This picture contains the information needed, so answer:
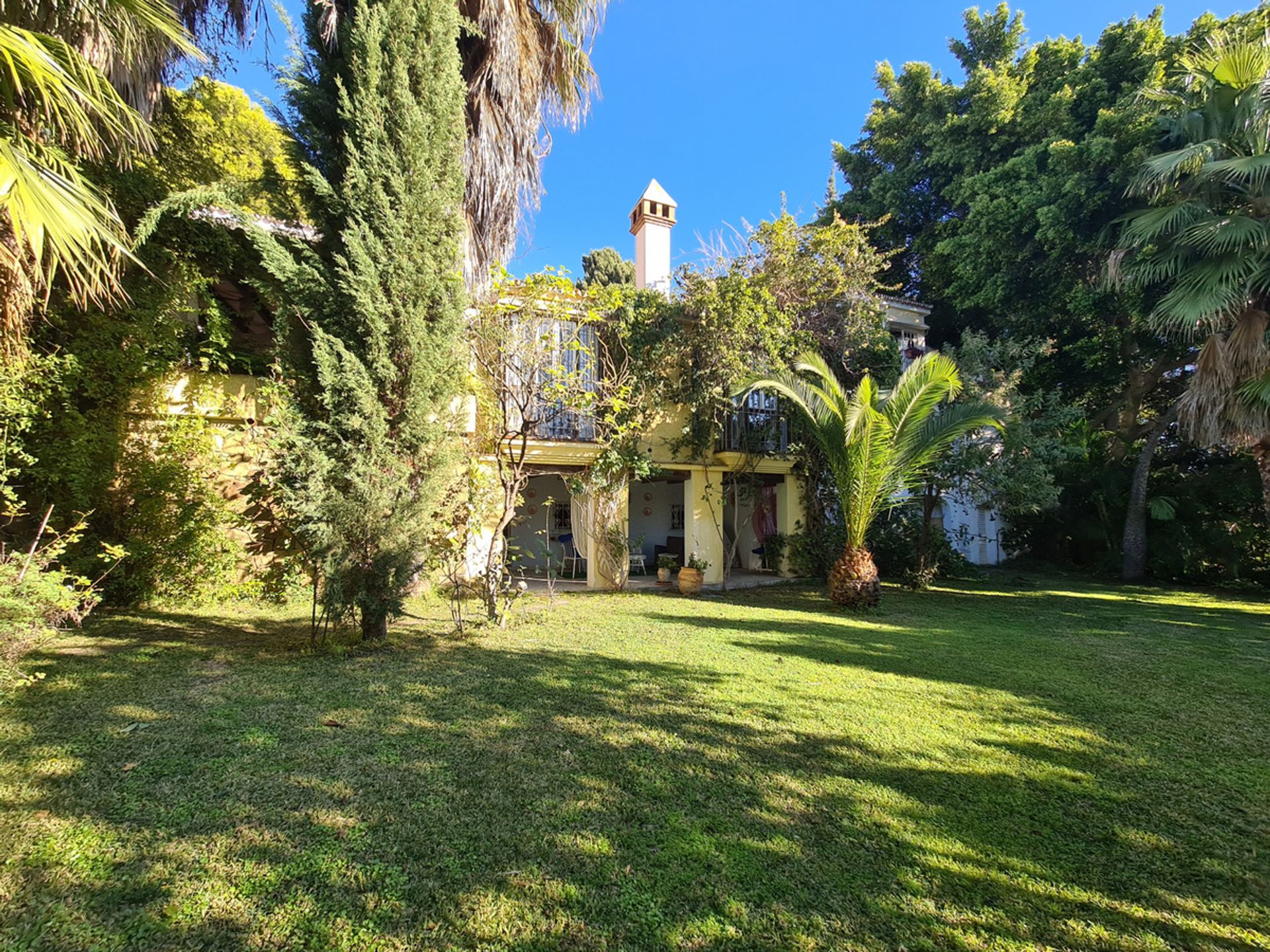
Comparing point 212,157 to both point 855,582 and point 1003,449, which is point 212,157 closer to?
point 855,582

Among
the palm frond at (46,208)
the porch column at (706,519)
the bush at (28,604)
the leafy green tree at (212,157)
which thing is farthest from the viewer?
the porch column at (706,519)

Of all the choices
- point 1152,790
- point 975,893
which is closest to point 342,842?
point 975,893

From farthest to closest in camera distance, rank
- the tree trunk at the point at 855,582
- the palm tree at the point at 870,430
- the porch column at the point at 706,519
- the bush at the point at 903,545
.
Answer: the bush at the point at 903,545, the porch column at the point at 706,519, the tree trunk at the point at 855,582, the palm tree at the point at 870,430

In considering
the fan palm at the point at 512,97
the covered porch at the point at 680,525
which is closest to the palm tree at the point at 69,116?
the fan palm at the point at 512,97

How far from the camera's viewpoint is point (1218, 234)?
8.54 metres

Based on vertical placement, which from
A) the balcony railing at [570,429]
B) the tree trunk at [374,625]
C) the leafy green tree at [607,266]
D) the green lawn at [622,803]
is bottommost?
the green lawn at [622,803]

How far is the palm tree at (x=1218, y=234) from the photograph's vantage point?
8352 mm

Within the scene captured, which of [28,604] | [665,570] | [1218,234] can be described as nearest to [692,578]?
[665,570]

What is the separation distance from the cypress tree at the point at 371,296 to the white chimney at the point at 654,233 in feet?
26.0

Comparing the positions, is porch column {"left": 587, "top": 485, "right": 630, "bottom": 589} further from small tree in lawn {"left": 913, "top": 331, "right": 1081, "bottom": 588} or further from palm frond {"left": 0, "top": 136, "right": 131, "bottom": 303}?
palm frond {"left": 0, "top": 136, "right": 131, "bottom": 303}

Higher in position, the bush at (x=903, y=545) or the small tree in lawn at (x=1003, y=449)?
the small tree in lawn at (x=1003, y=449)

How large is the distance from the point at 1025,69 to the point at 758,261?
12.3 m

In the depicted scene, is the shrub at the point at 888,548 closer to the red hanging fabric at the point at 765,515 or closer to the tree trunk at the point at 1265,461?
the red hanging fabric at the point at 765,515

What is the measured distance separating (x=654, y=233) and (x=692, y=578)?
8.55 m
